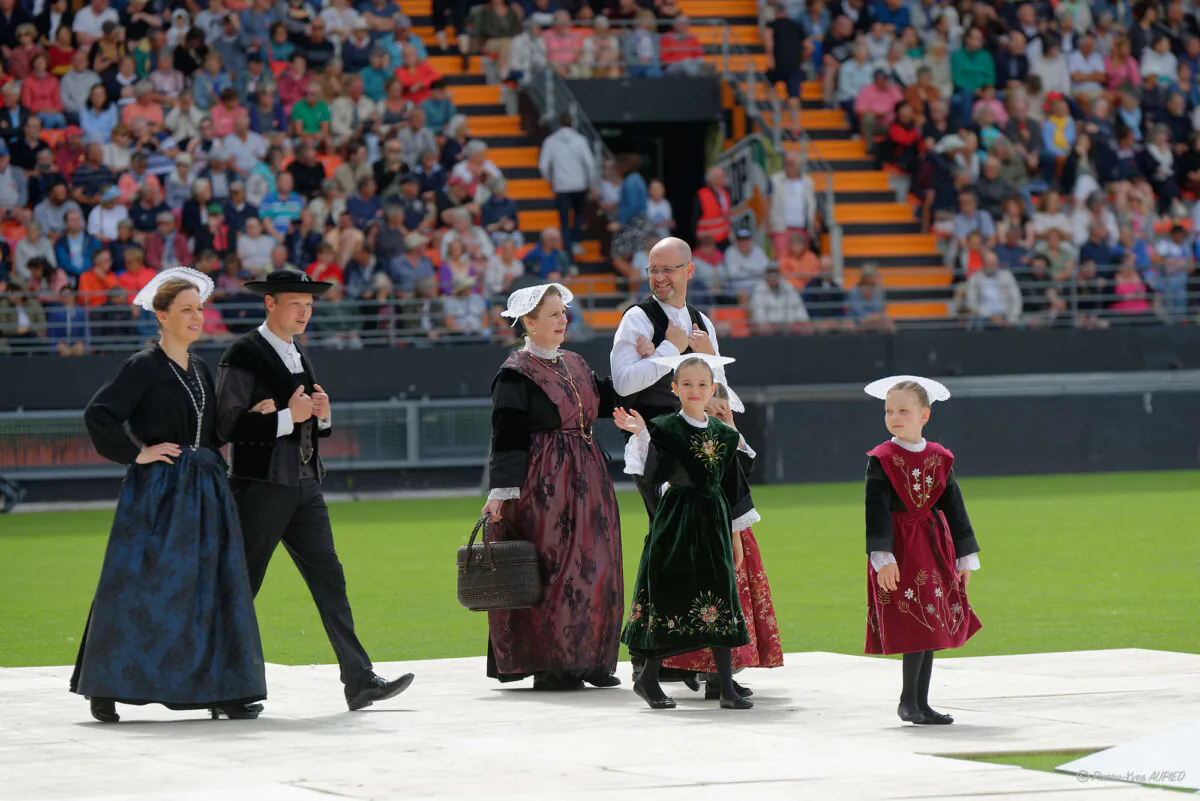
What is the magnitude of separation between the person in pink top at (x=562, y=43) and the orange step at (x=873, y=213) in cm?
397

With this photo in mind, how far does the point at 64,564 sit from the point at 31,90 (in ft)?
31.0

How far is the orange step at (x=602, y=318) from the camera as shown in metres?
23.4

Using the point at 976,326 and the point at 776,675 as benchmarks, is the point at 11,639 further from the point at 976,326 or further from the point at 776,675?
the point at 976,326

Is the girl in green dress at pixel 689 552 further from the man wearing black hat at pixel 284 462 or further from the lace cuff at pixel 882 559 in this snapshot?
the man wearing black hat at pixel 284 462

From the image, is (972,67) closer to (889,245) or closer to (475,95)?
(889,245)

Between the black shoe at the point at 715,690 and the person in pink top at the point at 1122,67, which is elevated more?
the person in pink top at the point at 1122,67

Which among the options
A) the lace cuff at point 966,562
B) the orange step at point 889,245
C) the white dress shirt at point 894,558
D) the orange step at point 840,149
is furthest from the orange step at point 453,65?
the lace cuff at point 966,562

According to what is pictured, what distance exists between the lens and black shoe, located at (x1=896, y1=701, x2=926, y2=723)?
741cm

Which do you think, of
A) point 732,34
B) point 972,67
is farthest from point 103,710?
point 732,34

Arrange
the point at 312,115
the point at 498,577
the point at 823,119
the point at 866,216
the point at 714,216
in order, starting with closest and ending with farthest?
the point at 498,577 → the point at 312,115 → the point at 714,216 → the point at 866,216 → the point at 823,119

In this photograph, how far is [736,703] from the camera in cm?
809

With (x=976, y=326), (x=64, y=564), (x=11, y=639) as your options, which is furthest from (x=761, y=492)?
(x=11, y=639)

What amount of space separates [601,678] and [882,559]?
185cm

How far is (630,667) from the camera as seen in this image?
9.67 metres
